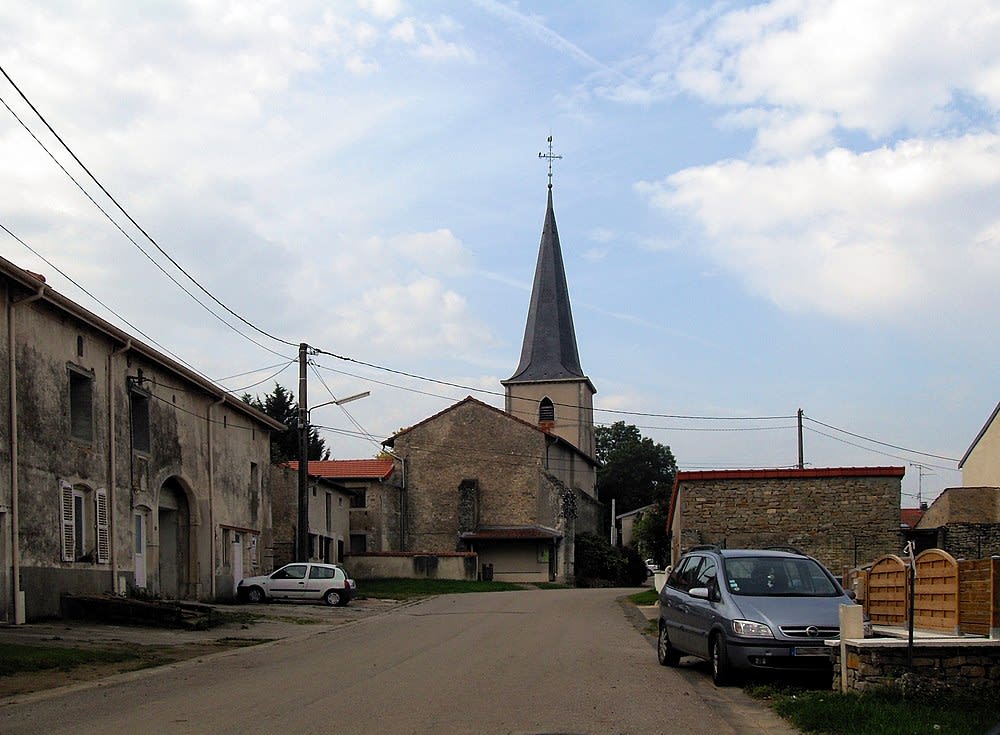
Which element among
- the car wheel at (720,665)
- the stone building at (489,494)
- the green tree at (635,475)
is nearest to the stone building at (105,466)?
the car wheel at (720,665)

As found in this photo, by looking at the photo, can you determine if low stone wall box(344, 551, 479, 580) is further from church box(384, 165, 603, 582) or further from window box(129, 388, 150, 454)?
window box(129, 388, 150, 454)

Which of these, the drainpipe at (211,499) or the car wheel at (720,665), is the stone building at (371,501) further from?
the car wheel at (720,665)

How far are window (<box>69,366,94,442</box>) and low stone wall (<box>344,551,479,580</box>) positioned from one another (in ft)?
88.0

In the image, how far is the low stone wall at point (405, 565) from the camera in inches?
1986

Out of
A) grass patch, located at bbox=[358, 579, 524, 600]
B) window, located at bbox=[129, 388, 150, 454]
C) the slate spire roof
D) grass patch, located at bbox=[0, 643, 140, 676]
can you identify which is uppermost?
the slate spire roof

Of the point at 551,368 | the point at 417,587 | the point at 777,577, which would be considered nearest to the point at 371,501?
the point at 417,587

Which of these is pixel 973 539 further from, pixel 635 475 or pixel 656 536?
pixel 635 475

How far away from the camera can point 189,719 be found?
10336 millimetres

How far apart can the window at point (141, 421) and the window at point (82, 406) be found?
2.95m

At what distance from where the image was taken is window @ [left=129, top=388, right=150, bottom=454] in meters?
28.0

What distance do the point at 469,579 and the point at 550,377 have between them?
24549 millimetres

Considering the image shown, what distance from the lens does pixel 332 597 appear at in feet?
109

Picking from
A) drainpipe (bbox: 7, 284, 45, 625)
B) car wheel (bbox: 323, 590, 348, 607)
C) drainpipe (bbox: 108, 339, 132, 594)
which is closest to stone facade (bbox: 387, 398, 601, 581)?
car wheel (bbox: 323, 590, 348, 607)

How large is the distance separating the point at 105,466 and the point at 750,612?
17470 millimetres
